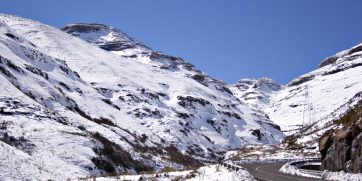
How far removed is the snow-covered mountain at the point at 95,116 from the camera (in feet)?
135

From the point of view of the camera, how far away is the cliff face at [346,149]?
27266mm

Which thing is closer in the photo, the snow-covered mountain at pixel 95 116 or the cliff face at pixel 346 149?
the cliff face at pixel 346 149

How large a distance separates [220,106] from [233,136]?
2325 centimetres

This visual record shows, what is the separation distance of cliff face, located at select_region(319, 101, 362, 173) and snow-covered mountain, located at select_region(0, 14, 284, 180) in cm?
2067

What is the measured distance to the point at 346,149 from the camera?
29.2 m

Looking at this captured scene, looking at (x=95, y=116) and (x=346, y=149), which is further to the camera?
(x=95, y=116)

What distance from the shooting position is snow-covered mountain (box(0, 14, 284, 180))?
4119 cm

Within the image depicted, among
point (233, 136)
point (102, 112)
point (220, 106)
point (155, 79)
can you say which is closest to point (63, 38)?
point (155, 79)

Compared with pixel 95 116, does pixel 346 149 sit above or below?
below

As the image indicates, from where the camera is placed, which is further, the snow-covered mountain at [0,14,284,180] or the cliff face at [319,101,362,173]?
the snow-covered mountain at [0,14,284,180]

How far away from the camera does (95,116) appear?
3012 inches

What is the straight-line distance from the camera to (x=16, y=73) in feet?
232

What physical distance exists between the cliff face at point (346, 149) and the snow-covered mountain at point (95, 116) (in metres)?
20.7

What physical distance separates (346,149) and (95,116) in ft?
178
